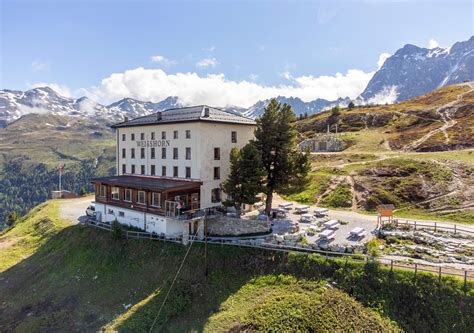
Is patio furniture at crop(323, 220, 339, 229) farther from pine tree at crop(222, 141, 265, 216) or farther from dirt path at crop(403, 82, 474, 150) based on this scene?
dirt path at crop(403, 82, 474, 150)

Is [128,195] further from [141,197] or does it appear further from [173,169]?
[173,169]

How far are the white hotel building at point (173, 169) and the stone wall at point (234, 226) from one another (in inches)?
105

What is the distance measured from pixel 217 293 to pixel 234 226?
8.49 metres

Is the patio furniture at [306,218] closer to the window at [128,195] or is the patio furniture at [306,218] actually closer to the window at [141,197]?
the window at [141,197]

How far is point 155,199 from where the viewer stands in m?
34.7

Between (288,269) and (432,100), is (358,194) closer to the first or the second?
(288,269)

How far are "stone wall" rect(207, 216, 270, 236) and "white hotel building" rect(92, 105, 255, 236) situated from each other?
2.67 m

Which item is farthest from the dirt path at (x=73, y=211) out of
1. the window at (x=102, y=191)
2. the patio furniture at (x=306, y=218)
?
the patio furniture at (x=306, y=218)

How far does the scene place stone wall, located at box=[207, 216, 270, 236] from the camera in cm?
3183

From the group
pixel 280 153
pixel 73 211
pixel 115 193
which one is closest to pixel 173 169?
pixel 115 193

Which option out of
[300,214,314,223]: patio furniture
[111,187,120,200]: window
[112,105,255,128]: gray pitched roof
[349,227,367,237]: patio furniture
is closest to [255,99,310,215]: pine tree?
[300,214,314,223]: patio furniture

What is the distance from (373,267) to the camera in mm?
23328

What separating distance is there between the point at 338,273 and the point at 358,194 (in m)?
22.8

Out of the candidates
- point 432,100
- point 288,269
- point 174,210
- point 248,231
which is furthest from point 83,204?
point 432,100
